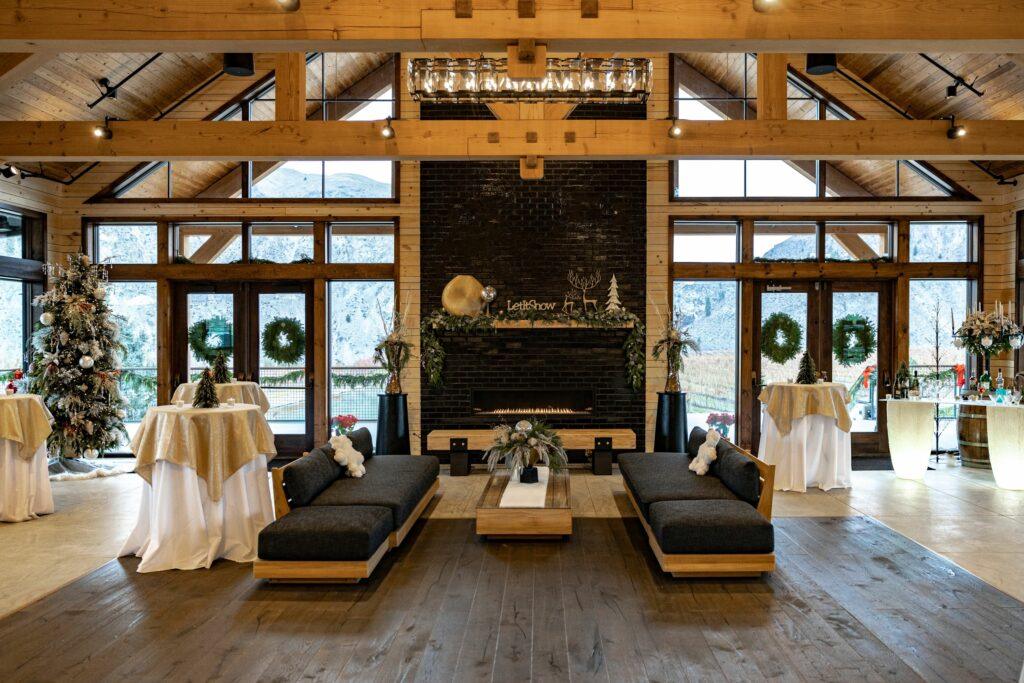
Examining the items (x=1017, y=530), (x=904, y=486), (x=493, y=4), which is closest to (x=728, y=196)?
(x=904, y=486)

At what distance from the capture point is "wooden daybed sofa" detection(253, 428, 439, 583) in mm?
4102

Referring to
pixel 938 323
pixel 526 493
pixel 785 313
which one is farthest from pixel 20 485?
pixel 938 323

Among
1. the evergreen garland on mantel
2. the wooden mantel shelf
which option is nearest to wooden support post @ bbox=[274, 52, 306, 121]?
the evergreen garland on mantel

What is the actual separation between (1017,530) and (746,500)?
2.43 m

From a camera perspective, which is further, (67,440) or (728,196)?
(728,196)

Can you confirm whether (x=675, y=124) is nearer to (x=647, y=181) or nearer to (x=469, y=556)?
(x=647, y=181)

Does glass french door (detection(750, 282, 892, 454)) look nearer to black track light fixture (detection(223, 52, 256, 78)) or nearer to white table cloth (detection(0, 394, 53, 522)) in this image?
black track light fixture (detection(223, 52, 256, 78))

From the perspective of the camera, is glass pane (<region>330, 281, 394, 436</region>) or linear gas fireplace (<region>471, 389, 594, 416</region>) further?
glass pane (<region>330, 281, 394, 436</region>)

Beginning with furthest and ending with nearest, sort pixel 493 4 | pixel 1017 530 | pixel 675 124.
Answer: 1. pixel 675 124
2. pixel 1017 530
3. pixel 493 4

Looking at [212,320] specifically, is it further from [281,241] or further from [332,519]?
[332,519]

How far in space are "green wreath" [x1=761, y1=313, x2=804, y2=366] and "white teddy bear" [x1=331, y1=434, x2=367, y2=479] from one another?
230 inches

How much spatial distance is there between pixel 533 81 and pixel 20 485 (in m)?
5.43

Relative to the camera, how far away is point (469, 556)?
4766 mm
